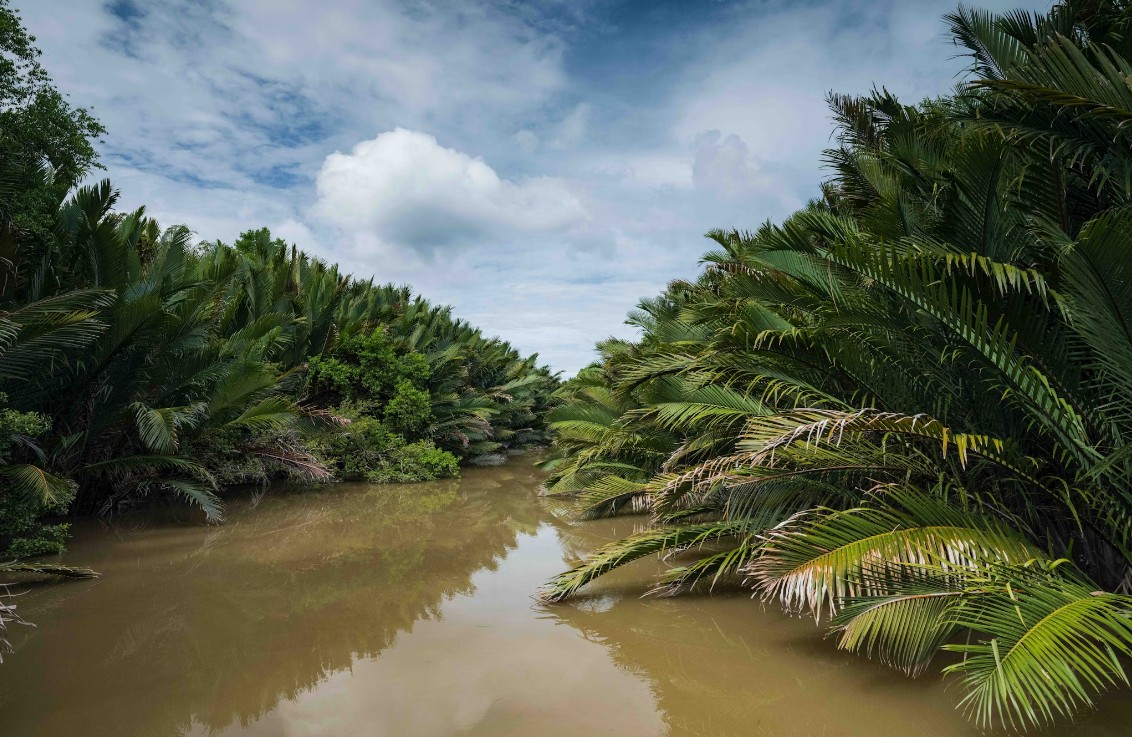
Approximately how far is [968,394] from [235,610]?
576 cm

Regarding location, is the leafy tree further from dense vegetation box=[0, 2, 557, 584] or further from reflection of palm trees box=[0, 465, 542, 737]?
reflection of palm trees box=[0, 465, 542, 737]

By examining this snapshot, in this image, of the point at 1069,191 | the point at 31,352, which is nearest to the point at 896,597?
the point at 1069,191

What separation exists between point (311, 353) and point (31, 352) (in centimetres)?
805

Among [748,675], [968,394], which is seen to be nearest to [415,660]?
[748,675]

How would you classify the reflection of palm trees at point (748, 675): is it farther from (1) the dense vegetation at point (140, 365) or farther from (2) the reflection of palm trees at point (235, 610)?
(1) the dense vegetation at point (140, 365)

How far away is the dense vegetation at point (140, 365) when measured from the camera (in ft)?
20.1

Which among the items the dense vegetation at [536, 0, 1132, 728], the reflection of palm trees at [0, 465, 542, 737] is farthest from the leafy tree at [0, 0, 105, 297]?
the dense vegetation at [536, 0, 1132, 728]

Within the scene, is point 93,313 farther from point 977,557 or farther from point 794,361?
point 977,557

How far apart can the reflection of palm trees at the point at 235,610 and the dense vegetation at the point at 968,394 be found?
72.5 inches

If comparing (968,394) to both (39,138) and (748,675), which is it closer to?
(748,675)

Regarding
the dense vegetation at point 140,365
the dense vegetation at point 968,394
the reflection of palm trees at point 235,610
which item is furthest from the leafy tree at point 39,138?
the dense vegetation at point 968,394

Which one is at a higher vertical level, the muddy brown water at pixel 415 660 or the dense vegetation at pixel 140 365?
the dense vegetation at pixel 140 365

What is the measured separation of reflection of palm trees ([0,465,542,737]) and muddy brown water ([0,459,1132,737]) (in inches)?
0.8

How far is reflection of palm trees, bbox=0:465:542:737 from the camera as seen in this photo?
11.7 ft
